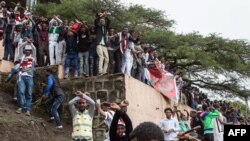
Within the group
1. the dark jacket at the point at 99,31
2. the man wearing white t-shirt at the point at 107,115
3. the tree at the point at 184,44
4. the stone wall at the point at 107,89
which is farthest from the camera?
the tree at the point at 184,44

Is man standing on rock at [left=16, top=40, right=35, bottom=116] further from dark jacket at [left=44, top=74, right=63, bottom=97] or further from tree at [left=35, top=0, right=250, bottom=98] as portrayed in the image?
tree at [left=35, top=0, right=250, bottom=98]

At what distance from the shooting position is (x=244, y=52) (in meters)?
22.8

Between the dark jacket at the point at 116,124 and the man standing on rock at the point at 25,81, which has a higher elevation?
the man standing on rock at the point at 25,81

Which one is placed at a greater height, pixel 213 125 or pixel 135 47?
pixel 135 47

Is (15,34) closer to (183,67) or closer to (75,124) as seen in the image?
(75,124)

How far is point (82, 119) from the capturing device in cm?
870

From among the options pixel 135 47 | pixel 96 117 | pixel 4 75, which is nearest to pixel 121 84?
pixel 96 117

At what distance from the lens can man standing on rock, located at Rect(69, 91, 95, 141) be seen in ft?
28.2

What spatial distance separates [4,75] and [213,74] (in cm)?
1273

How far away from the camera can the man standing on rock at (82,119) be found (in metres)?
8.60

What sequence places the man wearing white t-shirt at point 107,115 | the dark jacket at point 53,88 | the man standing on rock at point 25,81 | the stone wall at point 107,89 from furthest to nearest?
the stone wall at point 107,89 → the dark jacket at point 53,88 → the man standing on rock at point 25,81 → the man wearing white t-shirt at point 107,115

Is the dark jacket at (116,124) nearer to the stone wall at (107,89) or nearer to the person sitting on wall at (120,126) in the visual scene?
the person sitting on wall at (120,126)

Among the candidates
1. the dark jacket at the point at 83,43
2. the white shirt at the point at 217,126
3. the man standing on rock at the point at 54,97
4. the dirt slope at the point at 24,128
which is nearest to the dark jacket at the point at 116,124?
the dirt slope at the point at 24,128

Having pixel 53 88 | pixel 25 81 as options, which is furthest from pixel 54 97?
pixel 25 81
